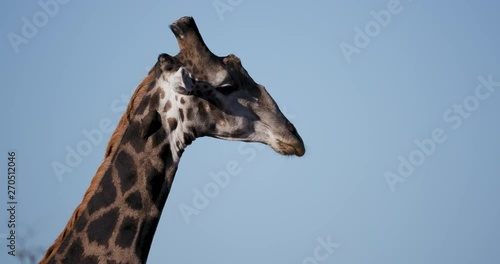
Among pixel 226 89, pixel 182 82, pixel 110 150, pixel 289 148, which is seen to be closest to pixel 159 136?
pixel 110 150

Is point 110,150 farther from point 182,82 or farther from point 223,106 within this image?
point 223,106

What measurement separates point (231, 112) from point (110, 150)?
1336 mm

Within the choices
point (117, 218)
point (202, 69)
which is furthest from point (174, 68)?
point (117, 218)

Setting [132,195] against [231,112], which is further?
[231,112]

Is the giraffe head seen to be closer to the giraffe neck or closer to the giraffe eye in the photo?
the giraffe eye

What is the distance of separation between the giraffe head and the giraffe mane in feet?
0.99

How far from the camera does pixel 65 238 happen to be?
7715 mm

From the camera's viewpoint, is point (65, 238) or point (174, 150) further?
point (174, 150)

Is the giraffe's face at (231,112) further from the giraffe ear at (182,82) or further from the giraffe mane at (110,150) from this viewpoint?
the giraffe mane at (110,150)

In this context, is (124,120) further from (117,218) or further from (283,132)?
(283,132)

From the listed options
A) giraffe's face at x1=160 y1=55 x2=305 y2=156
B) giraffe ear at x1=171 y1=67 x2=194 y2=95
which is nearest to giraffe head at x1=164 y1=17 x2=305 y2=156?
giraffe's face at x1=160 y1=55 x2=305 y2=156

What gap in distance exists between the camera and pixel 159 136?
8234 mm

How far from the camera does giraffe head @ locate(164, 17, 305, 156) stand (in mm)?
8422

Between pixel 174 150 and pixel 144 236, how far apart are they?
3.18 ft
